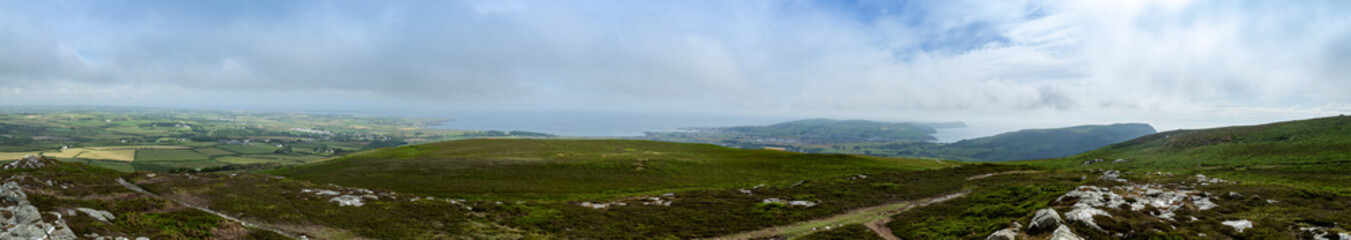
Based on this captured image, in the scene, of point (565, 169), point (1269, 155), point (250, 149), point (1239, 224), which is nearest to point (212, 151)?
point (250, 149)

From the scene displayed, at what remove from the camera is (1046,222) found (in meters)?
17.1

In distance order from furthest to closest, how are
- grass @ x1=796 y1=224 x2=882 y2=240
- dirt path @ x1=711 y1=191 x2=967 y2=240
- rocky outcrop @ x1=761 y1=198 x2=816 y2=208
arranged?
rocky outcrop @ x1=761 y1=198 x2=816 y2=208
dirt path @ x1=711 y1=191 x2=967 y2=240
grass @ x1=796 y1=224 x2=882 y2=240

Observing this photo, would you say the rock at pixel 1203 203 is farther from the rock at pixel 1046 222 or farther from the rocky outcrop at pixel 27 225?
the rocky outcrop at pixel 27 225

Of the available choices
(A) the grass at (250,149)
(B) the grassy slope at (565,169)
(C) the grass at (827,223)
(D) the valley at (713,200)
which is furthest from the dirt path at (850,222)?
(A) the grass at (250,149)

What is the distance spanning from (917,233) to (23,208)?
1408 inches

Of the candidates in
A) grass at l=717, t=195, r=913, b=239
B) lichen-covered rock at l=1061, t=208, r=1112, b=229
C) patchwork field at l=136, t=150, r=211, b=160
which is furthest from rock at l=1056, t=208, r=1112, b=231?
patchwork field at l=136, t=150, r=211, b=160

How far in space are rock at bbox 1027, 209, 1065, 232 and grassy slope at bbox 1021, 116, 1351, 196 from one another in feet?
60.1

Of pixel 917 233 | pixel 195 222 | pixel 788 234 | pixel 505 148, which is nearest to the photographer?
pixel 195 222

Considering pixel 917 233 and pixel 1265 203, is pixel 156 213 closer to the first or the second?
pixel 917 233

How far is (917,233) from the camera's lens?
2216 cm

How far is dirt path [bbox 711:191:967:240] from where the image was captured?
24.0 metres

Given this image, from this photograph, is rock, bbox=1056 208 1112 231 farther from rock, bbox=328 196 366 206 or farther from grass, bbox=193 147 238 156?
grass, bbox=193 147 238 156

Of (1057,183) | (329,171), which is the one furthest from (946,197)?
(329,171)

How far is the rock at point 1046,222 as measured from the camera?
16.8m
